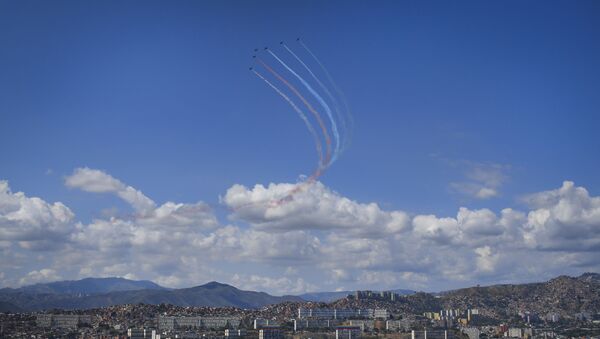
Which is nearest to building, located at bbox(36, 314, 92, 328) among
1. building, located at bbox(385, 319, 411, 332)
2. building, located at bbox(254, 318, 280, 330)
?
building, located at bbox(254, 318, 280, 330)

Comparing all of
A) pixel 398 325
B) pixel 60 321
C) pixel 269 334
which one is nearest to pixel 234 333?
pixel 269 334

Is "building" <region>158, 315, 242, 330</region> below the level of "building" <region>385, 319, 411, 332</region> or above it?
above

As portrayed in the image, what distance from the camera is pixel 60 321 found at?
15062cm

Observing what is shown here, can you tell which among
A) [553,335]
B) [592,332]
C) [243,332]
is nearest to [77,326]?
[243,332]

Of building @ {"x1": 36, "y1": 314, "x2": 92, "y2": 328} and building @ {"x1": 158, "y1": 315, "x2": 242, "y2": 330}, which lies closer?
building @ {"x1": 36, "y1": 314, "x2": 92, "y2": 328}

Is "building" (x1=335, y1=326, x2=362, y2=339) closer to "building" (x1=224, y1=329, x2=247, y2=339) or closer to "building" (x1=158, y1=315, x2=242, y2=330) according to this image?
"building" (x1=224, y1=329, x2=247, y2=339)

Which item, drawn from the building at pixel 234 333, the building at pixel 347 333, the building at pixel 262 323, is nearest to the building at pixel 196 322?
the building at pixel 262 323

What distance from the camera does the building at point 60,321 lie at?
149 metres

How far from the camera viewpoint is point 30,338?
12300cm

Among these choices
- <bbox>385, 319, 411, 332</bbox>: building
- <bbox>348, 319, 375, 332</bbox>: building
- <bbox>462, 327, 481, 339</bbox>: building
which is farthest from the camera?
<bbox>385, 319, 411, 332</bbox>: building

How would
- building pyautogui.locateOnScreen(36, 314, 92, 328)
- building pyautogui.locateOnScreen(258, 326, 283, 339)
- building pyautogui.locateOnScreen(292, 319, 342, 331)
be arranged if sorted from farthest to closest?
building pyautogui.locateOnScreen(292, 319, 342, 331) < building pyautogui.locateOnScreen(36, 314, 92, 328) < building pyautogui.locateOnScreen(258, 326, 283, 339)

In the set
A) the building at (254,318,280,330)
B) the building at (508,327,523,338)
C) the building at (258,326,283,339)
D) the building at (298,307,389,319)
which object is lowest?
the building at (508,327,523,338)

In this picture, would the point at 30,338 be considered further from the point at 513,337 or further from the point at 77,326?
the point at 513,337

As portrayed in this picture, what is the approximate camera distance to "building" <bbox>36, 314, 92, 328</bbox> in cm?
14875
